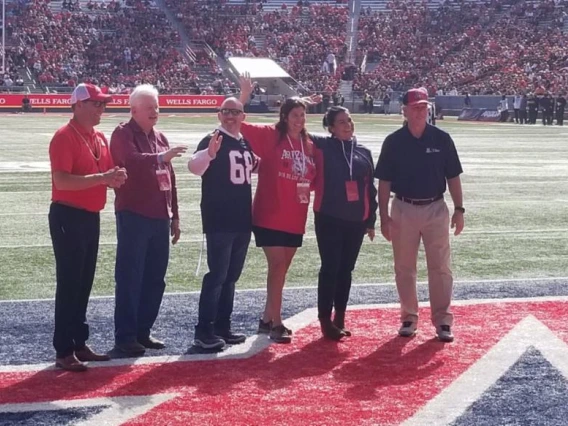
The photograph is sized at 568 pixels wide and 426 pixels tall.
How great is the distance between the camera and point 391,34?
63.4m

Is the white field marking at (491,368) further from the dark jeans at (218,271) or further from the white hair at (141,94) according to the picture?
the white hair at (141,94)

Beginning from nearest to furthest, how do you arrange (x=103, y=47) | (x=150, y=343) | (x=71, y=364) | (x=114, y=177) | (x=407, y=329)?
(x=114, y=177), (x=71, y=364), (x=150, y=343), (x=407, y=329), (x=103, y=47)

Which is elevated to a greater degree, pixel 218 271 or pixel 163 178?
pixel 163 178

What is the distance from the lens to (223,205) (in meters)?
6.73

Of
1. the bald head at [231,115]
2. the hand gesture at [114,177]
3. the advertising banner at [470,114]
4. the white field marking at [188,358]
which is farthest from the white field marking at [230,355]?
the advertising banner at [470,114]

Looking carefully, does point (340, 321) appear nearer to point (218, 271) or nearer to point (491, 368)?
point (218, 271)

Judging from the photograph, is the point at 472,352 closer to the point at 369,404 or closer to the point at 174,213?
the point at 369,404

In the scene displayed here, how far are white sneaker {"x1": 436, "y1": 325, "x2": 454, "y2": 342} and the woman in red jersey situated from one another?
1080 mm

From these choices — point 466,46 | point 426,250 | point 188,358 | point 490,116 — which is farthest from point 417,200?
point 466,46

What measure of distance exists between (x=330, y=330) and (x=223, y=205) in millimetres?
1221

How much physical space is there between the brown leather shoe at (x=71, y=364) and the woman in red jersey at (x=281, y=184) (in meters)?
1.49

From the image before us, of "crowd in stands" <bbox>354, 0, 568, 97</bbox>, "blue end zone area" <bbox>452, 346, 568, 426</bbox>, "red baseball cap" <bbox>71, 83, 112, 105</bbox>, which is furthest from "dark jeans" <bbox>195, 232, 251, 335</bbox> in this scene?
"crowd in stands" <bbox>354, 0, 568, 97</bbox>

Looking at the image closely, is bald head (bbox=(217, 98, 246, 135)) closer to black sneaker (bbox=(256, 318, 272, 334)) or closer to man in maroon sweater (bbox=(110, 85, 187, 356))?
man in maroon sweater (bbox=(110, 85, 187, 356))

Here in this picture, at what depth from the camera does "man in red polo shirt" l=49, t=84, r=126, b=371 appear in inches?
234
